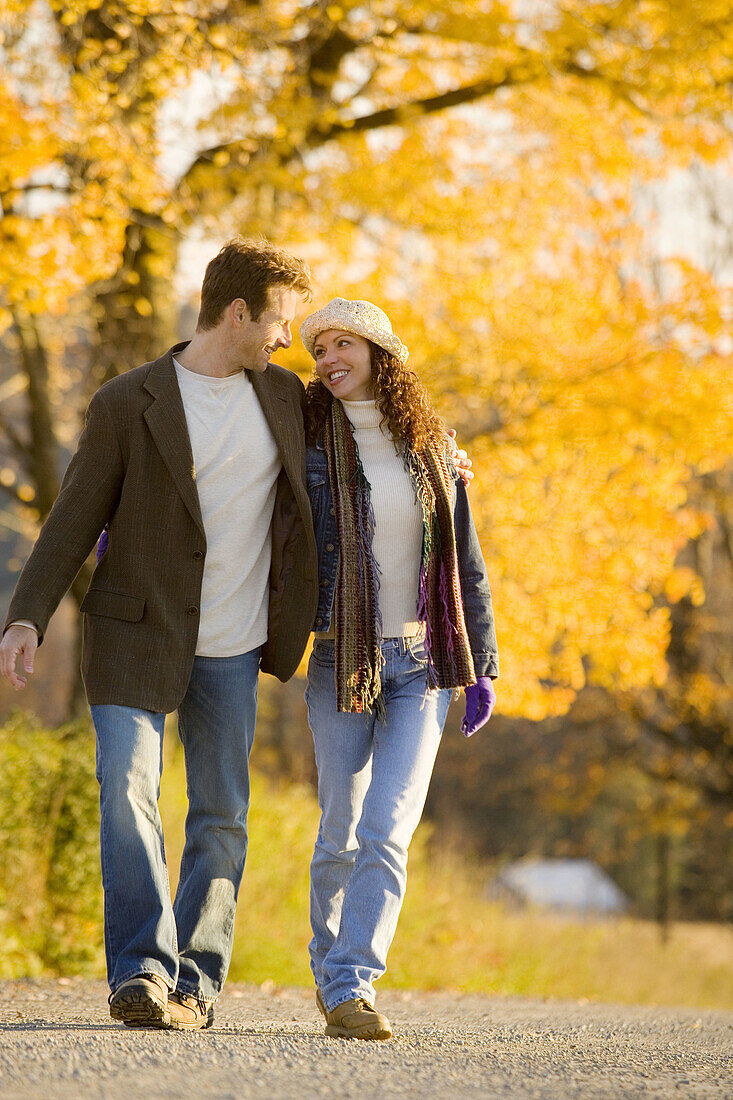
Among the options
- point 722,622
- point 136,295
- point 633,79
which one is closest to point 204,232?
point 136,295

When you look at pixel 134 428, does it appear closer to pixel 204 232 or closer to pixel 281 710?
pixel 204 232

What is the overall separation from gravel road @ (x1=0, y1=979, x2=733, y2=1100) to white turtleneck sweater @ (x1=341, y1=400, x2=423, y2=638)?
115cm

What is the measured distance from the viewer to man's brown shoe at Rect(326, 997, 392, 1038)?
296cm

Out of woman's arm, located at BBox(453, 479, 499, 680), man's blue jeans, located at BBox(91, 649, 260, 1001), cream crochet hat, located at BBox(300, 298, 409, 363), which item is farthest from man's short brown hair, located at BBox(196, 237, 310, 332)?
man's blue jeans, located at BBox(91, 649, 260, 1001)

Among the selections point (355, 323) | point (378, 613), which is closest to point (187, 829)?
point (378, 613)

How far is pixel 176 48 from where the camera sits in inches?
245

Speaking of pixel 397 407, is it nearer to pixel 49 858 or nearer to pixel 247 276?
pixel 247 276

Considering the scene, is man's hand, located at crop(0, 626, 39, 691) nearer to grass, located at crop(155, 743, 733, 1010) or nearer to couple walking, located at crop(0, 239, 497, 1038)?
couple walking, located at crop(0, 239, 497, 1038)

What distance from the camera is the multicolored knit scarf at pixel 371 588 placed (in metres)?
3.21

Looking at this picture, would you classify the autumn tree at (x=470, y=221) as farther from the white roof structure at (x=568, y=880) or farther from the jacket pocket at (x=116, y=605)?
the white roof structure at (x=568, y=880)

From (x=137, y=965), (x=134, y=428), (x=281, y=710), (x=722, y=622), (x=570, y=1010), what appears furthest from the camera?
(x=281, y=710)

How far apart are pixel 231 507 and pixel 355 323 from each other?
66cm

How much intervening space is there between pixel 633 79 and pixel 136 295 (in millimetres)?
3423

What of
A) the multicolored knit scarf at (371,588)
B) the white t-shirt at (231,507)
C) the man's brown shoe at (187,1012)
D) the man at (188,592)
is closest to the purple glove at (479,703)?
the multicolored knit scarf at (371,588)
